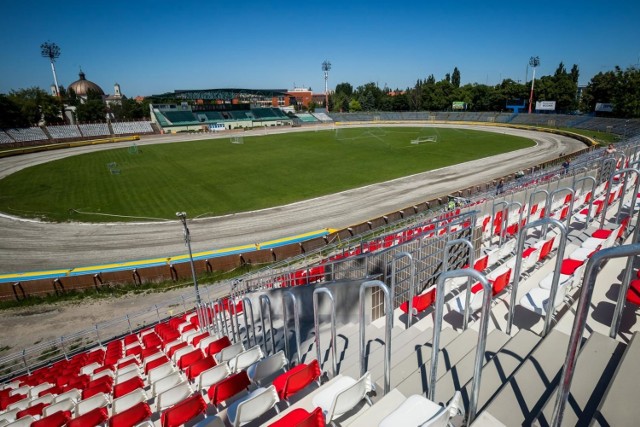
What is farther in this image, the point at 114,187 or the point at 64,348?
the point at 114,187

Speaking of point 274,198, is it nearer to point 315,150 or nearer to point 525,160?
point 315,150

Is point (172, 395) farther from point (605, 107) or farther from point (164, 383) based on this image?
point (605, 107)

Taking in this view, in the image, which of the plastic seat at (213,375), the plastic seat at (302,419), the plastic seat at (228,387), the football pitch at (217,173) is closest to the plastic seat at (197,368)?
the plastic seat at (213,375)

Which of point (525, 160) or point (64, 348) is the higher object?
point (525, 160)

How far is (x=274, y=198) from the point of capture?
31.3 metres

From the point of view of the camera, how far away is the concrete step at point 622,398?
2646 mm

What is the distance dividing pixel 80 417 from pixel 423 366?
6054mm

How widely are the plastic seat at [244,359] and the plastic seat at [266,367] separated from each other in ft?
2.08

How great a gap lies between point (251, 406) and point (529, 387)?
3329mm

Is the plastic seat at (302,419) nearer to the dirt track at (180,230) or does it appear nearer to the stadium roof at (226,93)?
the dirt track at (180,230)

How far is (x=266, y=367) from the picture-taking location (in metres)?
5.82

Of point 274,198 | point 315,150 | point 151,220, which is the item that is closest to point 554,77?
point 315,150

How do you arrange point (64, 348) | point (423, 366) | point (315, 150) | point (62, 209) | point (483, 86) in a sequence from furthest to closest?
point (483, 86) < point (315, 150) < point (62, 209) < point (64, 348) < point (423, 366)

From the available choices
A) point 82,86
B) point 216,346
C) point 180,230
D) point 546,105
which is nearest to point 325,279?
point 216,346
